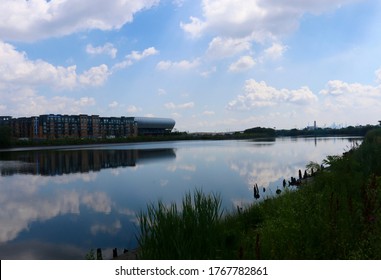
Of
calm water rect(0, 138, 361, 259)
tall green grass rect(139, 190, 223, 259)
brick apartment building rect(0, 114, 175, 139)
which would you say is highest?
brick apartment building rect(0, 114, 175, 139)

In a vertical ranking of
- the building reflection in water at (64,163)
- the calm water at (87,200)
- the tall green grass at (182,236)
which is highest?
the tall green grass at (182,236)

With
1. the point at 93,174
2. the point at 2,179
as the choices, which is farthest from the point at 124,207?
the point at 2,179

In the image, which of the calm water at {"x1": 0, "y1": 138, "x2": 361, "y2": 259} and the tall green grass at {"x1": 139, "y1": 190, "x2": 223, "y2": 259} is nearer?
the tall green grass at {"x1": 139, "y1": 190, "x2": 223, "y2": 259}

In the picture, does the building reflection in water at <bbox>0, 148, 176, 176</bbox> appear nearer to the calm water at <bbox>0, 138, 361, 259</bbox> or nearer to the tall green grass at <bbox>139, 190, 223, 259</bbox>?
the calm water at <bbox>0, 138, 361, 259</bbox>

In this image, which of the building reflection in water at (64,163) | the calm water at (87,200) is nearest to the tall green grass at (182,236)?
the calm water at (87,200)

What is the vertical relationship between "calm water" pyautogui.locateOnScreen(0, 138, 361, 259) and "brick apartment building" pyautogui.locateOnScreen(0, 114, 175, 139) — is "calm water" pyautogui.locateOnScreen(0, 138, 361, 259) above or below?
below

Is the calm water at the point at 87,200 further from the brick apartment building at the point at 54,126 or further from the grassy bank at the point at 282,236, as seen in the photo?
the brick apartment building at the point at 54,126

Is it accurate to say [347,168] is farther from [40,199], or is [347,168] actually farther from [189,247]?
[40,199]

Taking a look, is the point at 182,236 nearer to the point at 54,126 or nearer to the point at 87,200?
the point at 87,200

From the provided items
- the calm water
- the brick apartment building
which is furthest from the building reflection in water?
the brick apartment building

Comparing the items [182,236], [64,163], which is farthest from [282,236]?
[64,163]
